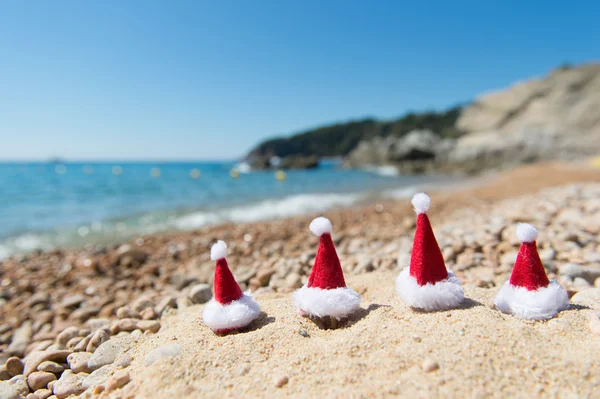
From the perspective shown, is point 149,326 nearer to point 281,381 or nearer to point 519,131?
point 281,381

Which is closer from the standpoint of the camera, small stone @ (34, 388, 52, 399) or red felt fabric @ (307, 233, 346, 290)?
small stone @ (34, 388, 52, 399)

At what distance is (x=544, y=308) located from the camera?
2148 mm

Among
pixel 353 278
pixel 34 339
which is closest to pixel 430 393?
pixel 353 278

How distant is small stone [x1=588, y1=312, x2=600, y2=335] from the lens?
1986mm

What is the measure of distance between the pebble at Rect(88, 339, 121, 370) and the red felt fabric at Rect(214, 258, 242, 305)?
83 centimetres

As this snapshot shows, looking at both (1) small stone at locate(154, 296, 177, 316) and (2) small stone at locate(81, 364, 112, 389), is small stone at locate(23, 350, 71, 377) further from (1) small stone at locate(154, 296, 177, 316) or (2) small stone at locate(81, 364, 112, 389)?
(1) small stone at locate(154, 296, 177, 316)

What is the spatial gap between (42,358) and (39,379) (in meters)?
0.27

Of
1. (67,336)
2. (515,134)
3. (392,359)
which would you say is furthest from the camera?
(515,134)

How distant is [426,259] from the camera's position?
2.31m

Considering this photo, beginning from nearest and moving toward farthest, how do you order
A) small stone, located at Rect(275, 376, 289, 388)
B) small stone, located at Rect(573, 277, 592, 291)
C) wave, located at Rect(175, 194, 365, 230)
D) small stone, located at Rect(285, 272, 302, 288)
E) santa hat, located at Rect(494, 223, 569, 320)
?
small stone, located at Rect(275, 376, 289, 388) < santa hat, located at Rect(494, 223, 569, 320) < small stone, located at Rect(573, 277, 592, 291) < small stone, located at Rect(285, 272, 302, 288) < wave, located at Rect(175, 194, 365, 230)

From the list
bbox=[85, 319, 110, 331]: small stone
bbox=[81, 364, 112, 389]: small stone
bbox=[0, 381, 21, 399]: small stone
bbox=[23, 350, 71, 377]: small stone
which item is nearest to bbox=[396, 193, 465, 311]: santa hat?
bbox=[81, 364, 112, 389]: small stone

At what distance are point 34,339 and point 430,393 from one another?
12.6 ft

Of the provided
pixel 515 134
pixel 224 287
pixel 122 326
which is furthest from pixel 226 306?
pixel 515 134

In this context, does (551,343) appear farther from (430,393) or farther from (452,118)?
(452,118)
